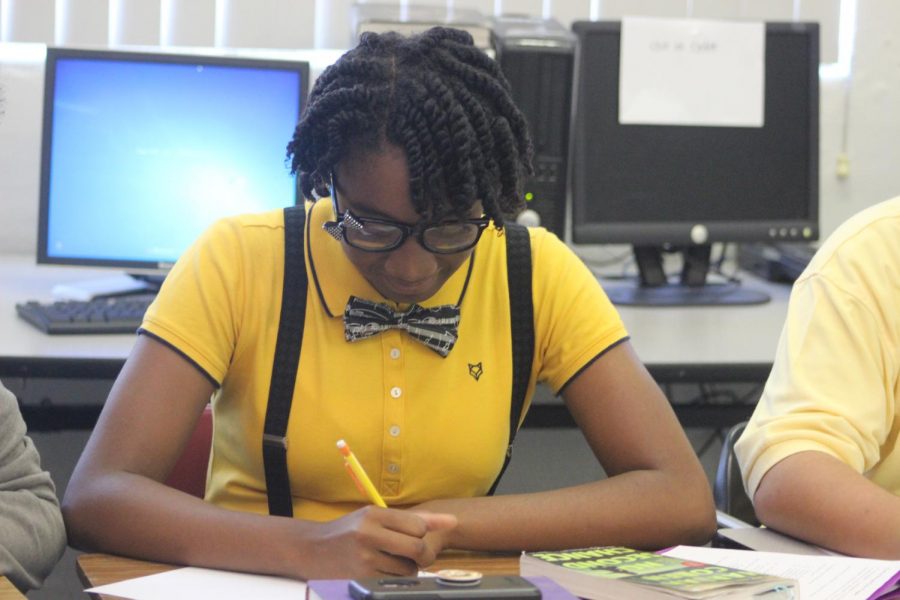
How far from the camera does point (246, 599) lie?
108cm

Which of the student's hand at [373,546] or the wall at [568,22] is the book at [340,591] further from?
the wall at [568,22]

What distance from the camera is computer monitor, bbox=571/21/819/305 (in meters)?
2.65

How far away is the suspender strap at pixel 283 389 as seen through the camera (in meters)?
1.41

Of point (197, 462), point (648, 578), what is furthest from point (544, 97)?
point (648, 578)

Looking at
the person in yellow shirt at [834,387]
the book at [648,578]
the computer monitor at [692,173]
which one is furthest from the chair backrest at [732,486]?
the computer monitor at [692,173]

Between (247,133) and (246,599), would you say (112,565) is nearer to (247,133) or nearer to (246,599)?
(246,599)

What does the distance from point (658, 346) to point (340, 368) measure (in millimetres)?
921

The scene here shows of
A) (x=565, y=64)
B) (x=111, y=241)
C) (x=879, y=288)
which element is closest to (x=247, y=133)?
(x=111, y=241)

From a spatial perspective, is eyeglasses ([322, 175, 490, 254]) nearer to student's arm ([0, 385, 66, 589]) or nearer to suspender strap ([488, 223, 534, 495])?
suspender strap ([488, 223, 534, 495])

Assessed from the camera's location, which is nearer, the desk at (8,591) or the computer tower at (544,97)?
the desk at (8,591)

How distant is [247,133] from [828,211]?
1436mm

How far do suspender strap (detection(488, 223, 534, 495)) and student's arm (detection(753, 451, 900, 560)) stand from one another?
298 mm

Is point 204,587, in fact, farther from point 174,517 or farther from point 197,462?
point 197,462

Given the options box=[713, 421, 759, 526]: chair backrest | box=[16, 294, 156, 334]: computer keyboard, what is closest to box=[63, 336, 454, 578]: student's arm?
box=[713, 421, 759, 526]: chair backrest
